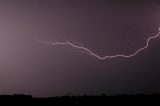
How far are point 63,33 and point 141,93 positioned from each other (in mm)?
1590

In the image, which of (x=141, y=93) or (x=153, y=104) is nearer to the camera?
(x=153, y=104)

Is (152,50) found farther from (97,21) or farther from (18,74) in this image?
(18,74)

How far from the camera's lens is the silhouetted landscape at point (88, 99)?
4465 millimetres

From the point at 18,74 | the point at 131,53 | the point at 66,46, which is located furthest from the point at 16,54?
the point at 131,53

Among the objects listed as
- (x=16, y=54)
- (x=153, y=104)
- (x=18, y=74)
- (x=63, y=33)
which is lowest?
(x=153, y=104)

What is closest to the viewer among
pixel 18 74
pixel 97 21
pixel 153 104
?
pixel 153 104

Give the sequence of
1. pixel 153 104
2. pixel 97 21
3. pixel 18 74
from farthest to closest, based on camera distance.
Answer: pixel 97 21 < pixel 18 74 < pixel 153 104

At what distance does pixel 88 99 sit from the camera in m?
4.82

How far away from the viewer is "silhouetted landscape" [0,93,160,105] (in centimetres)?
446

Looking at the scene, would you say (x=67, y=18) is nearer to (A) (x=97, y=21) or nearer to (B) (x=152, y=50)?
(A) (x=97, y=21)

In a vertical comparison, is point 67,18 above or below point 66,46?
above

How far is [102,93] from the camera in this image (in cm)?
528

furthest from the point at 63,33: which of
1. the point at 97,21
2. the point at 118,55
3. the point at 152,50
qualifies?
the point at 152,50

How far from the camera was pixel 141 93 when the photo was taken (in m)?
5.30
